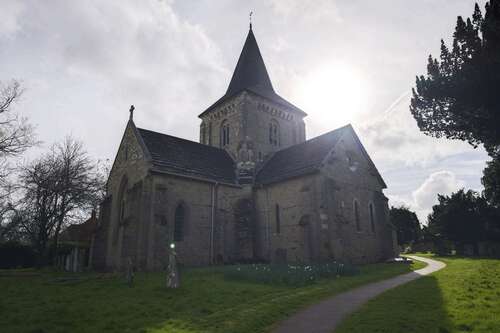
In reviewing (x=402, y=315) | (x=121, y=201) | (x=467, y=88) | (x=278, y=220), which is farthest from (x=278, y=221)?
(x=402, y=315)

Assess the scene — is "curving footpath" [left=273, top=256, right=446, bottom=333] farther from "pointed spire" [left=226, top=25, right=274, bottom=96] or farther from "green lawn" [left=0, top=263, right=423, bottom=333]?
"pointed spire" [left=226, top=25, right=274, bottom=96]

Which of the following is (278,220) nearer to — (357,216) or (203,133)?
(357,216)

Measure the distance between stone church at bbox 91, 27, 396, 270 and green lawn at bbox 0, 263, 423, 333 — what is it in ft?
16.2

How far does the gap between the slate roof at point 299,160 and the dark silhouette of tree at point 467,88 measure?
22.8 ft

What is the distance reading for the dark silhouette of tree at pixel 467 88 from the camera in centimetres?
1531

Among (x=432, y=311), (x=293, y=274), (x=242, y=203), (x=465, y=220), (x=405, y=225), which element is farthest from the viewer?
(x=405, y=225)

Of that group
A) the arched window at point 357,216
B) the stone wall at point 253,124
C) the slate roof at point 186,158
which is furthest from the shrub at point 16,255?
the arched window at point 357,216

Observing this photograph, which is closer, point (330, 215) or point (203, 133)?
point (330, 215)

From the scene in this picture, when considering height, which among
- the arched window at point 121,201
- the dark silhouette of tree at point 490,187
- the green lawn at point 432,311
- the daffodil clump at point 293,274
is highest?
the dark silhouette of tree at point 490,187

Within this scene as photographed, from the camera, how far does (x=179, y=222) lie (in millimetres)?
22875

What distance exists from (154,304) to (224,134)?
23557 millimetres

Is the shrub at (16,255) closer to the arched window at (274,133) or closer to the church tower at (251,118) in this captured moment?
the church tower at (251,118)

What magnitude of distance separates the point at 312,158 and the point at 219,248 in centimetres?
936

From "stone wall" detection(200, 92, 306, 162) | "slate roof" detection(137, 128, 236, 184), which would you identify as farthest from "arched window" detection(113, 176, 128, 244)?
"stone wall" detection(200, 92, 306, 162)
